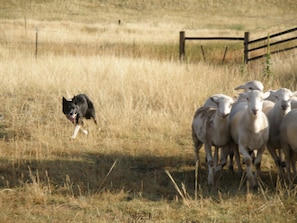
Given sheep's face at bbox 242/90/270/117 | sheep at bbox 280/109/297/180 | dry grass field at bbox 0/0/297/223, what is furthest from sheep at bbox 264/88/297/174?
sheep's face at bbox 242/90/270/117

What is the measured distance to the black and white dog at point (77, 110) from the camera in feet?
30.4

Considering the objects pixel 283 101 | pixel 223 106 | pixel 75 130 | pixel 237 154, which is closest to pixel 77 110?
pixel 75 130

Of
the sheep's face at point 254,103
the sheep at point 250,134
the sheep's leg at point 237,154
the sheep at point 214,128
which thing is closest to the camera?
the sheep's face at point 254,103

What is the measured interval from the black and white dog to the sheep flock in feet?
7.82

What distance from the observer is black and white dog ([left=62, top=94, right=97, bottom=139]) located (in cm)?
926

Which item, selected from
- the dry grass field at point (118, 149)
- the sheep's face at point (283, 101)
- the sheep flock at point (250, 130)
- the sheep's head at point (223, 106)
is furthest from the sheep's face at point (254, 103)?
the dry grass field at point (118, 149)

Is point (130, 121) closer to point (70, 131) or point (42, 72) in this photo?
point (70, 131)

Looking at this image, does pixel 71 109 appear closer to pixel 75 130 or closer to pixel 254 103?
pixel 75 130

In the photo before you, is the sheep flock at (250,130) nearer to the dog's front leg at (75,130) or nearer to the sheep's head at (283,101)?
the sheep's head at (283,101)

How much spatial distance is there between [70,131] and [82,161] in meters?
1.75

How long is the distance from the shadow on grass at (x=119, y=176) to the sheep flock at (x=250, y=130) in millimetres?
250

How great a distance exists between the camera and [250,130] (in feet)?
22.6

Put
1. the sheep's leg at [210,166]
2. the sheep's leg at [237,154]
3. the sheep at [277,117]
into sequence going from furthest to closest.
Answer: the sheep's leg at [237,154]
the sheep at [277,117]
the sheep's leg at [210,166]

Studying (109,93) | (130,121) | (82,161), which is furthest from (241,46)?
(82,161)
